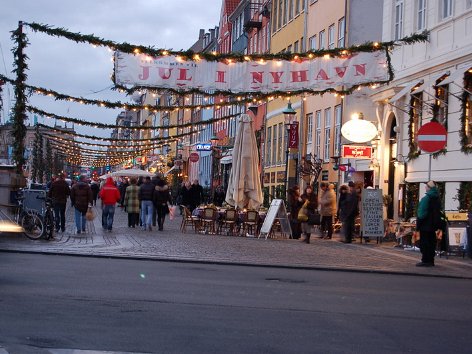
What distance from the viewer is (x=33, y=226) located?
2405 cm

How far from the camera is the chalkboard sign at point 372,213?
96.9 ft

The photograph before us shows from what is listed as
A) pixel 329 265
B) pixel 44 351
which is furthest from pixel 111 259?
pixel 44 351

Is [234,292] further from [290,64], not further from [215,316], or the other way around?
[290,64]

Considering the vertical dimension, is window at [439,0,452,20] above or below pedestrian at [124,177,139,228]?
above

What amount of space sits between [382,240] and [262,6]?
36.2 m

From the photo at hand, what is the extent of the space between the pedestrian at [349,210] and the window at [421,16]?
17.7 feet

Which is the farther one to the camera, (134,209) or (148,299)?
(134,209)

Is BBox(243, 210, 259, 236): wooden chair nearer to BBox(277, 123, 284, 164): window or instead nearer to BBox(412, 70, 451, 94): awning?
BBox(412, 70, 451, 94): awning

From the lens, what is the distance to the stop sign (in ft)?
73.8

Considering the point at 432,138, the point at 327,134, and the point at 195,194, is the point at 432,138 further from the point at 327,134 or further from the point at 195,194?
the point at 327,134

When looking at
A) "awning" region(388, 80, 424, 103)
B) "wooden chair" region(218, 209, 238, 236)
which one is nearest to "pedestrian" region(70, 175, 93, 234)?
"wooden chair" region(218, 209, 238, 236)

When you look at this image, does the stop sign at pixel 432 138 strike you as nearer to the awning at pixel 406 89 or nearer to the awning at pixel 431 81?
the awning at pixel 431 81

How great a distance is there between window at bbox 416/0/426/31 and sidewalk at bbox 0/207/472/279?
695cm

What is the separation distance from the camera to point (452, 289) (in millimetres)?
16391
